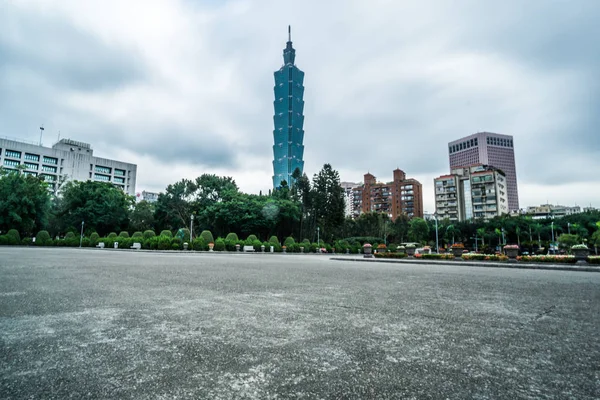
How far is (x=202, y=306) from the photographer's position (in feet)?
13.4

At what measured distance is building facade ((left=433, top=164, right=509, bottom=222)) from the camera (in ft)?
332

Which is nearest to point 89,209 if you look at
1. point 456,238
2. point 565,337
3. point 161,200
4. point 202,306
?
point 161,200

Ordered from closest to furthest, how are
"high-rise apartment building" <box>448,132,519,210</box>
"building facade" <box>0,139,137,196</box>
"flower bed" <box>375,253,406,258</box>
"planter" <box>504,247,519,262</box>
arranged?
"planter" <box>504,247,519,262</box>
"flower bed" <box>375,253,406,258</box>
"building facade" <box>0,139,137,196</box>
"high-rise apartment building" <box>448,132,519,210</box>

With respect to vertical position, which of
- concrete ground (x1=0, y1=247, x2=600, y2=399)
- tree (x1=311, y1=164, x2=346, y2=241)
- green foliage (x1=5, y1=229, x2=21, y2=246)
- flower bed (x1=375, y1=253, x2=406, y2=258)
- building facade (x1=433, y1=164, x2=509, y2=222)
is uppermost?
building facade (x1=433, y1=164, x2=509, y2=222)

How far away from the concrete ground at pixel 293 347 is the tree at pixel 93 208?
51.3 metres

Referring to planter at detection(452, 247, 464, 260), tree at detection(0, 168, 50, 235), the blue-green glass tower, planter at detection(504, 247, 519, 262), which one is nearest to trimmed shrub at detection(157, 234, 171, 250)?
tree at detection(0, 168, 50, 235)

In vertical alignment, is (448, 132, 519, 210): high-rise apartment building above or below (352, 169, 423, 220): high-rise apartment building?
above

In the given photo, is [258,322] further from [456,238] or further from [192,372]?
[456,238]

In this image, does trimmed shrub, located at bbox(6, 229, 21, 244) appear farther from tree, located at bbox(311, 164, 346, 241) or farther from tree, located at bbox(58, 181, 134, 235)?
tree, located at bbox(311, 164, 346, 241)

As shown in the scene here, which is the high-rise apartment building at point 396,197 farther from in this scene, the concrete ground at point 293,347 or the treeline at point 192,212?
the concrete ground at point 293,347

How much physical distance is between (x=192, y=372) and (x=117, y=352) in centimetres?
74

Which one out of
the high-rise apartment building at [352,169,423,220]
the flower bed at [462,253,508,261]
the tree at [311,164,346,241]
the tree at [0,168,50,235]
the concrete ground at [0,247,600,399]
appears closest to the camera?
the concrete ground at [0,247,600,399]

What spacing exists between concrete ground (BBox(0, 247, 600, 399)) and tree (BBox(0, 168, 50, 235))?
46937 millimetres

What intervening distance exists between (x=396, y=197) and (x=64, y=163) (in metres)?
102
